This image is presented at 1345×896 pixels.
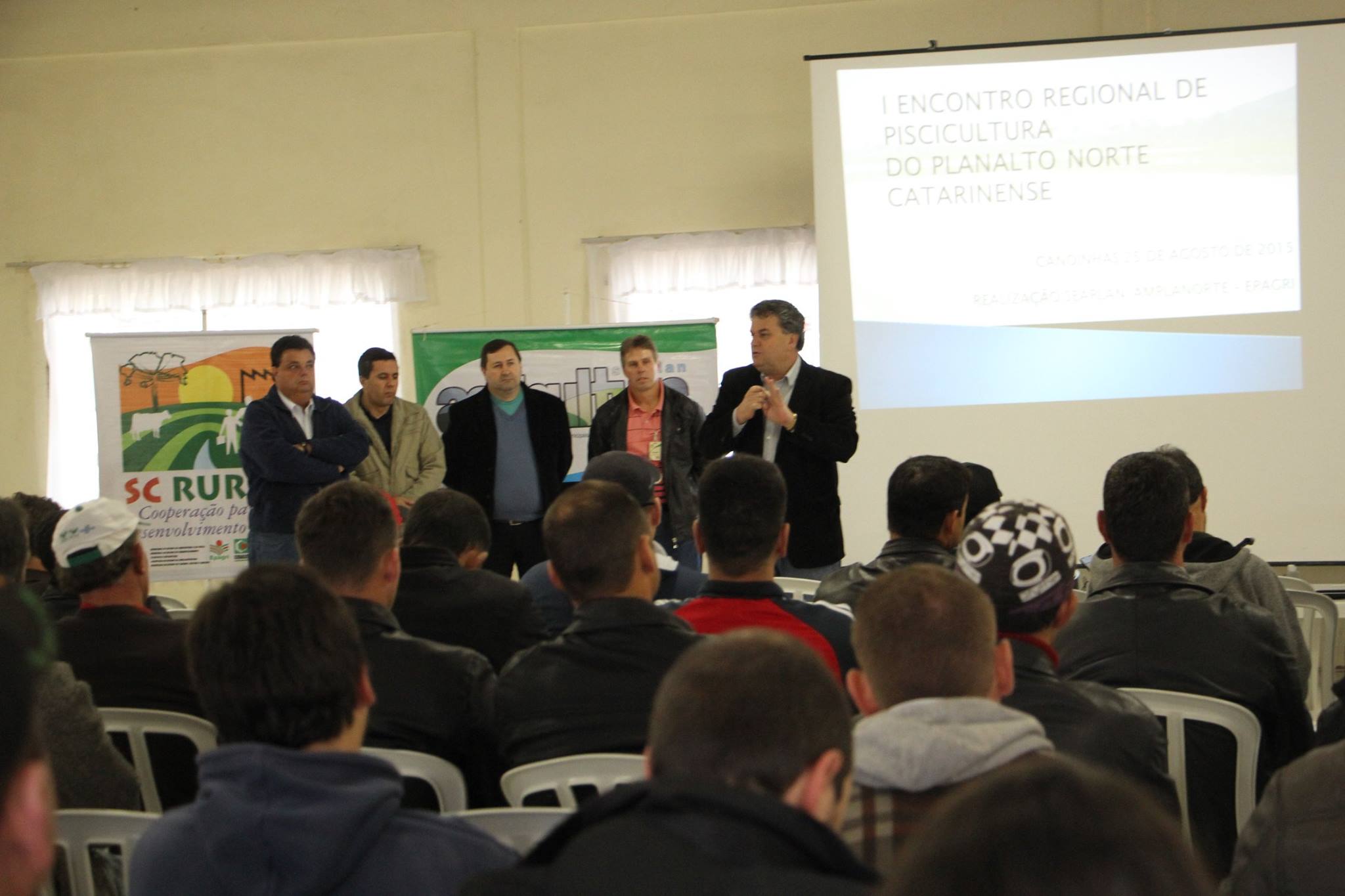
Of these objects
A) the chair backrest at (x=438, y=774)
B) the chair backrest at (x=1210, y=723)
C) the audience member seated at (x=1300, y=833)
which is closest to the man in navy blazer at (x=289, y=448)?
the chair backrest at (x=438, y=774)

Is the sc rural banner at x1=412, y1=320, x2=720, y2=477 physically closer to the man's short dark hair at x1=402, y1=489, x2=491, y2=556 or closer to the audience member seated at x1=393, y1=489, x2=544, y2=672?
the man's short dark hair at x1=402, y1=489, x2=491, y2=556

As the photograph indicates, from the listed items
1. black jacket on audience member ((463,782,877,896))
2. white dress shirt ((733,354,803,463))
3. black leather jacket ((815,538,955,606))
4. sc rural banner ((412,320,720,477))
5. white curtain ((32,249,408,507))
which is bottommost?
black leather jacket ((815,538,955,606))

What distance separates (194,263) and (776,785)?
7187 millimetres

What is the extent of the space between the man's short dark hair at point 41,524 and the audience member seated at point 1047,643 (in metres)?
2.27

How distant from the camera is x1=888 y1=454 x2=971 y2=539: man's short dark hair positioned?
9.98 feet

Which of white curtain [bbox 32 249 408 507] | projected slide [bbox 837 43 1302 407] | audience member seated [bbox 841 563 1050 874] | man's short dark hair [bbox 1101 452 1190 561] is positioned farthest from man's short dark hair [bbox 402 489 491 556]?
white curtain [bbox 32 249 408 507]

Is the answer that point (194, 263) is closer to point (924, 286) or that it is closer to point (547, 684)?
point (924, 286)

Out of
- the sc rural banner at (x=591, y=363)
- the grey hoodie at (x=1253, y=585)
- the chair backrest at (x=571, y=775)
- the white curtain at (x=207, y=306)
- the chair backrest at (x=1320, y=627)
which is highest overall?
the white curtain at (x=207, y=306)

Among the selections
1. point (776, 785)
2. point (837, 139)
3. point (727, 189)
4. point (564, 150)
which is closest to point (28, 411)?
point (564, 150)

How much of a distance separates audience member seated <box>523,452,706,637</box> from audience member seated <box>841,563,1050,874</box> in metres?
1.24

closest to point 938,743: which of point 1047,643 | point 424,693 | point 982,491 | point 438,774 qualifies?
point 1047,643

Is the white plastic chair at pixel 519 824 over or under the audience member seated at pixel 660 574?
under

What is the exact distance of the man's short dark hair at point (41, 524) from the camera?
3.32 m

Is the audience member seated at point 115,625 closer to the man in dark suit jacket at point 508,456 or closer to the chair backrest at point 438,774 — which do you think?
the chair backrest at point 438,774
